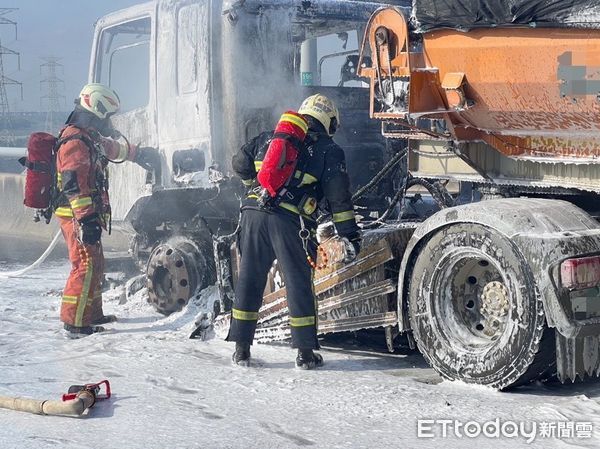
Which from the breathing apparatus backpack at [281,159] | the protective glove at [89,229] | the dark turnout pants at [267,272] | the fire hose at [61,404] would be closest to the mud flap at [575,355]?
the dark turnout pants at [267,272]

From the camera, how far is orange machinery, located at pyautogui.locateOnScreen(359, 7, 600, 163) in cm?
414

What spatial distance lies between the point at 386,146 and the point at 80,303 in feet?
8.67

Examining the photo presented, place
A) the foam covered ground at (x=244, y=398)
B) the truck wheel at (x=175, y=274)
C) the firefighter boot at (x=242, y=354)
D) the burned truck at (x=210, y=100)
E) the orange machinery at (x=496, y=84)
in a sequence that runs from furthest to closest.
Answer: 1. the truck wheel at (x=175, y=274)
2. the burned truck at (x=210, y=100)
3. the firefighter boot at (x=242, y=354)
4. the orange machinery at (x=496, y=84)
5. the foam covered ground at (x=244, y=398)

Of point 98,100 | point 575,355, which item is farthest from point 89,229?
point 575,355

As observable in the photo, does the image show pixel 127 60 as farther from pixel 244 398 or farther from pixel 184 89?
pixel 244 398

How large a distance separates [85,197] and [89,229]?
24cm

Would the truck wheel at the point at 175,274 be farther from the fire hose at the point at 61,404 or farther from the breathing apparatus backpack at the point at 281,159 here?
the fire hose at the point at 61,404

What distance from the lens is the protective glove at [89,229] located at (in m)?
6.55

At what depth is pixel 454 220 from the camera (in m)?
4.75

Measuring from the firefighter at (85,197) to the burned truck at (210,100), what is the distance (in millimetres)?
417

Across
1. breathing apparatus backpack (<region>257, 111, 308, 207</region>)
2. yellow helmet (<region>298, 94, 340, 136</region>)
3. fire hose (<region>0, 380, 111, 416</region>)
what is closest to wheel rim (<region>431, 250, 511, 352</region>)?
breathing apparatus backpack (<region>257, 111, 308, 207</region>)

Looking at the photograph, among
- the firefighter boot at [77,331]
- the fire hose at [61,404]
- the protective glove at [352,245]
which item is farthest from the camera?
the firefighter boot at [77,331]

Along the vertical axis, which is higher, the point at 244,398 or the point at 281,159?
the point at 281,159

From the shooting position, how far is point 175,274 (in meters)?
6.86
